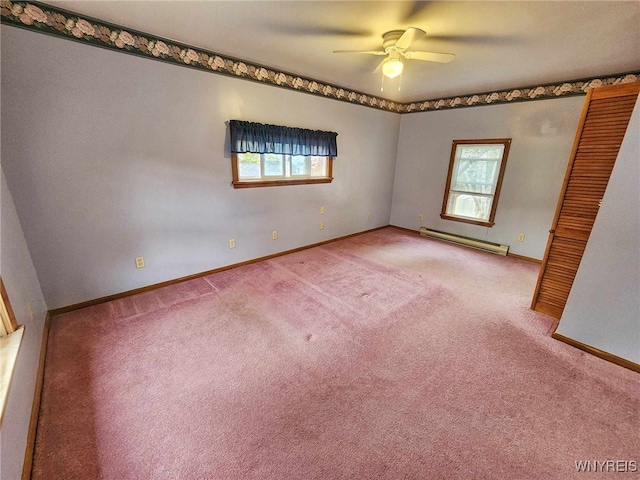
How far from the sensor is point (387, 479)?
47.6 inches

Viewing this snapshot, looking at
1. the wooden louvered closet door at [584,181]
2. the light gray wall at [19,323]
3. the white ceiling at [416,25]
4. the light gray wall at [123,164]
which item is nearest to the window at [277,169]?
the light gray wall at [123,164]

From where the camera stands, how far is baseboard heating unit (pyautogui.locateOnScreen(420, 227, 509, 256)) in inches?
163

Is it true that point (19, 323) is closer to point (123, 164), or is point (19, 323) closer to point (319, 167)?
point (123, 164)

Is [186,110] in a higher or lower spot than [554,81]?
lower

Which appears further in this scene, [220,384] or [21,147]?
[21,147]

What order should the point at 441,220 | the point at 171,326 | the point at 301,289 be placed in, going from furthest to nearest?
the point at 441,220, the point at 301,289, the point at 171,326

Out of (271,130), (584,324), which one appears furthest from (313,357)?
(271,130)

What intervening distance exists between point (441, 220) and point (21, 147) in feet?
17.5

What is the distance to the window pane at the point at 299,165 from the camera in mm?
3768

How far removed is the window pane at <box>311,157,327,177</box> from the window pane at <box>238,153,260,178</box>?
0.97 m

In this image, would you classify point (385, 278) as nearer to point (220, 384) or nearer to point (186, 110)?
point (220, 384)

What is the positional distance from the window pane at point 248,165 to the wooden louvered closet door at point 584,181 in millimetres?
3164

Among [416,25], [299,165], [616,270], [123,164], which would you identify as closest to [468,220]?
[616,270]

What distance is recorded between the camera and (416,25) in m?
2.07
